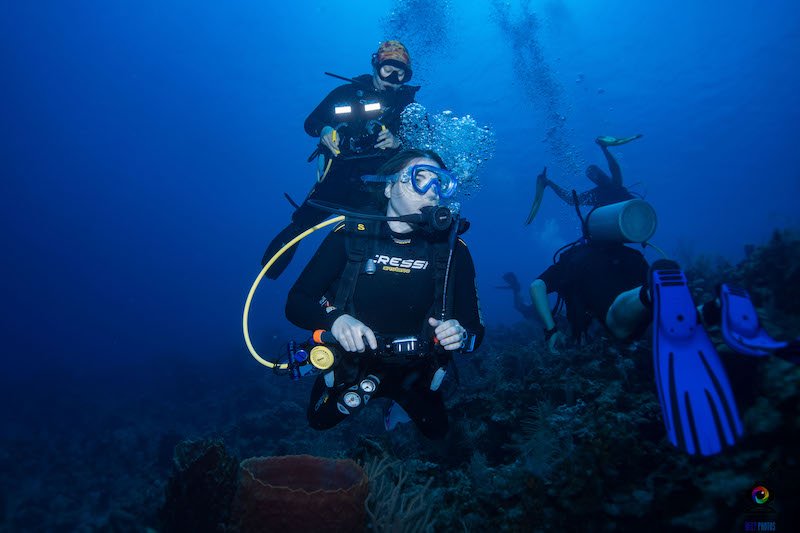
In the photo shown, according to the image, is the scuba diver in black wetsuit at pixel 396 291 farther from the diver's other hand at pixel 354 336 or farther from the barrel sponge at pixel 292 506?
the barrel sponge at pixel 292 506

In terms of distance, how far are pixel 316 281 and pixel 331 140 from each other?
274cm

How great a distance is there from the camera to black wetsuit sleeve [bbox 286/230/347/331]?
11.2 ft

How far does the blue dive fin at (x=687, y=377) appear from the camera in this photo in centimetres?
193

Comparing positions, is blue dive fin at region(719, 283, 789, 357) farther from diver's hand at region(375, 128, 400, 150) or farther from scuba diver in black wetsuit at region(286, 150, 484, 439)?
diver's hand at region(375, 128, 400, 150)

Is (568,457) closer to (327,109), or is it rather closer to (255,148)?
(327,109)

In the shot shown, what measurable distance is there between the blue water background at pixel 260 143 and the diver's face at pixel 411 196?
479 inches

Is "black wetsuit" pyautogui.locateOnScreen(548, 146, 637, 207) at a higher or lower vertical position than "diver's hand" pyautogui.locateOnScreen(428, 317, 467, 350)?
higher

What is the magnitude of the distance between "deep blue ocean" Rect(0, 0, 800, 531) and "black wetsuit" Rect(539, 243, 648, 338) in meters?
2.63

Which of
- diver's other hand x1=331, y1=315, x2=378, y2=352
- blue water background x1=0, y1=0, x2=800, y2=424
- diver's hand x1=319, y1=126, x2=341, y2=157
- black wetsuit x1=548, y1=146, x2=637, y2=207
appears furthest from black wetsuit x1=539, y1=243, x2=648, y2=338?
blue water background x1=0, y1=0, x2=800, y2=424

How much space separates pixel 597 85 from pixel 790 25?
15.0 metres

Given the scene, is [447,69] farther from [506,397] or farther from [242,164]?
[242,164]

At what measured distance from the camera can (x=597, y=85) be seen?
35188 millimetres

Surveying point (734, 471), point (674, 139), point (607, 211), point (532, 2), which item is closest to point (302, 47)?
point (532, 2)

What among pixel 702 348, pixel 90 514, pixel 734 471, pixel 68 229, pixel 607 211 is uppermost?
pixel 68 229
